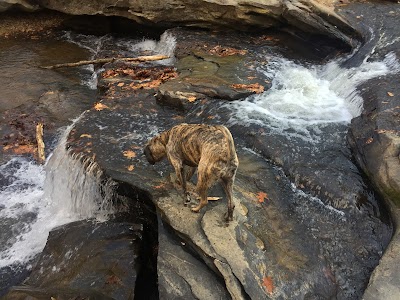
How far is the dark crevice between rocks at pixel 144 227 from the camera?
18.5 feet

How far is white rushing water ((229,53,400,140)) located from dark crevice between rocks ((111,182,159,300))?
2.71 m

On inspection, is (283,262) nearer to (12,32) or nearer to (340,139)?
(340,139)

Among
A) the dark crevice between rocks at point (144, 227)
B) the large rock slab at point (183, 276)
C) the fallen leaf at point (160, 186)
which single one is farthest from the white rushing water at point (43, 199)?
the large rock slab at point (183, 276)

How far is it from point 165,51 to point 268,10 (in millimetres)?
3278

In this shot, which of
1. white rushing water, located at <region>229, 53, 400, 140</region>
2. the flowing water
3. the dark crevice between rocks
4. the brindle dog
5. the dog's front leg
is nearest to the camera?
the brindle dog

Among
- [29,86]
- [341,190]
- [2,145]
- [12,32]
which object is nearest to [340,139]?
[341,190]

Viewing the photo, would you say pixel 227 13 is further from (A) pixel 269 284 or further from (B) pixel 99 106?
(A) pixel 269 284

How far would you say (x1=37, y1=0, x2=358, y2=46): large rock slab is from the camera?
10617 mm

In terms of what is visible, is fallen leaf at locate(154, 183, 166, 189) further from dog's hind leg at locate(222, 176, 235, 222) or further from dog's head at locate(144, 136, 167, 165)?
dog's hind leg at locate(222, 176, 235, 222)

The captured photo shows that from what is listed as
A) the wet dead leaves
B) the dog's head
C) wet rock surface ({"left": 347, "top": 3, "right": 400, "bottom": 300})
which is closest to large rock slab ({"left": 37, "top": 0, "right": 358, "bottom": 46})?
wet rock surface ({"left": 347, "top": 3, "right": 400, "bottom": 300})

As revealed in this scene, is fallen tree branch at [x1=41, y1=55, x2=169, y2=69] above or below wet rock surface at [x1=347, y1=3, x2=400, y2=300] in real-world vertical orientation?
below

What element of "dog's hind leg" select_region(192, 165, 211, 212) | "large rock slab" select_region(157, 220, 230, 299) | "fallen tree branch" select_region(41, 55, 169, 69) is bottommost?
"fallen tree branch" select_region(41, 55, 169, 69)

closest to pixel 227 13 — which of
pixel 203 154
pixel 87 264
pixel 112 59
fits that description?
pixel 112 59

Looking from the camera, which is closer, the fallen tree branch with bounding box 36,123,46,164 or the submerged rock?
the submerged rock
